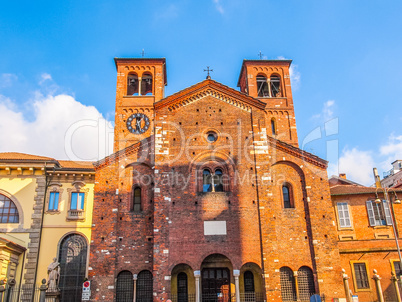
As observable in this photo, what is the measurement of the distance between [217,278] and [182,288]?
1.99 m

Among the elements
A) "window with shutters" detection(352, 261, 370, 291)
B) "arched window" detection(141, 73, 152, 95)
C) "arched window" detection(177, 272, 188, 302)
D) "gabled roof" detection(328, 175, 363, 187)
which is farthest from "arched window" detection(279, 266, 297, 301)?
"arched window" detection(141, 73, 152, 95)

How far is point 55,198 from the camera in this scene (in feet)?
81.1

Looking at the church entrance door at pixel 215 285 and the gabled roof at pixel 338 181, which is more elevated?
the gabled roof at pixel 338 181

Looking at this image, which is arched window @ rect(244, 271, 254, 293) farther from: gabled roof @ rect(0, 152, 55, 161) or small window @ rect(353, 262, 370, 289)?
gabled roof @ rect(0, 152, 55, 161)

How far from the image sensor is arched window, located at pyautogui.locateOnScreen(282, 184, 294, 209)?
73.3ft

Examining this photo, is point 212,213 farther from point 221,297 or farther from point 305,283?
point 305,283

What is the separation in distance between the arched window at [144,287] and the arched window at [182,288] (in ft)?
4.92

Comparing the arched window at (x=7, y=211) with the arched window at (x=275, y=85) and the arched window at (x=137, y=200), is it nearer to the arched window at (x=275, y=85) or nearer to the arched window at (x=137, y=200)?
the arched window at (x=137, y=200)

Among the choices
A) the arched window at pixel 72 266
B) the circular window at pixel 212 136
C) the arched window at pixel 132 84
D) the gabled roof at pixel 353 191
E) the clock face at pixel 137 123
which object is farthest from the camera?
the arched window at pixel 132 84

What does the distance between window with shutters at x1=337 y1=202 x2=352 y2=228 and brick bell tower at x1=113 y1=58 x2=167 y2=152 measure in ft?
53.0

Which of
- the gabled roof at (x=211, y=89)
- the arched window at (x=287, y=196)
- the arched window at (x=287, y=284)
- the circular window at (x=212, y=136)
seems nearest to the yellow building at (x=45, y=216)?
the gabled roof at (x=211, y=89)

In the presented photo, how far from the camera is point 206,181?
71.8ft

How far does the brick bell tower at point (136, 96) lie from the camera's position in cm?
3192

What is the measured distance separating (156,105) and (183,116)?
69.9 inches
